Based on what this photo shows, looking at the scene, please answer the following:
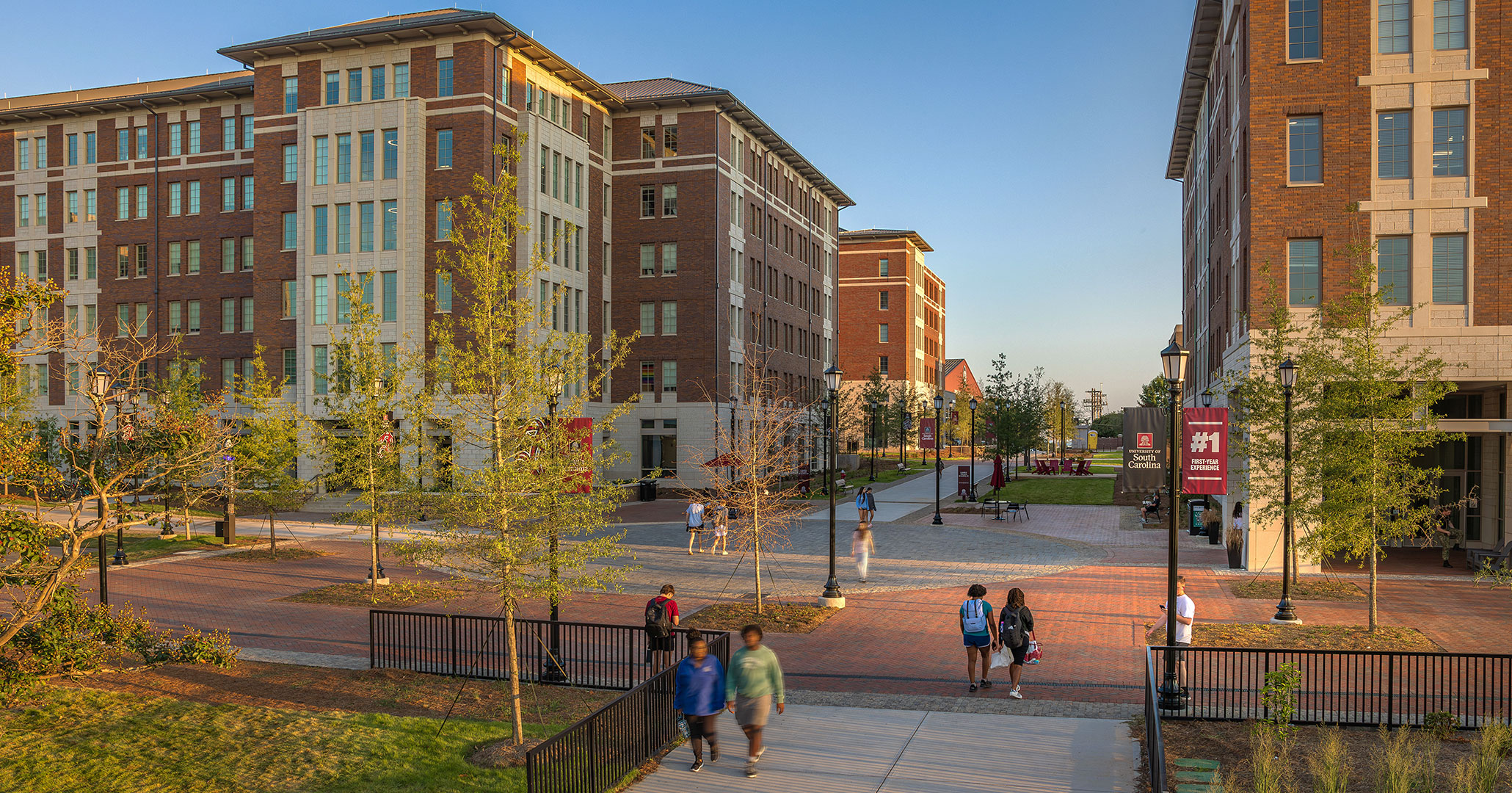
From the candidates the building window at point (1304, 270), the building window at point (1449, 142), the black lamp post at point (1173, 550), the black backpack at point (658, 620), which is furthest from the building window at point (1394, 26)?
the black backpack at point (658, 620)

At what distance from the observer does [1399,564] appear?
84.6ft

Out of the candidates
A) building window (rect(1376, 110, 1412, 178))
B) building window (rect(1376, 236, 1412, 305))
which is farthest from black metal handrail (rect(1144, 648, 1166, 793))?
building window (rect(1376, 110, 1412, 178))

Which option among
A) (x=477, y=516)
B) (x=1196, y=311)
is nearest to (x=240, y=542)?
(x=477, y=516)

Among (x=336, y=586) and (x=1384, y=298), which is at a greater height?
(x=1384, y=298)

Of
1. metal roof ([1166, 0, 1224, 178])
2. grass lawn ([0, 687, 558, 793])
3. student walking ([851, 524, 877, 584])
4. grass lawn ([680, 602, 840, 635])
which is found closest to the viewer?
grass lawn ([0, 687, 558, 793])

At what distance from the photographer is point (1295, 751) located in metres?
10.4

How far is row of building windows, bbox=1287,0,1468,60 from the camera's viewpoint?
77.9ft

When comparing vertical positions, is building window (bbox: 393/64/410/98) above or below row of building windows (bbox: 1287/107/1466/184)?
above

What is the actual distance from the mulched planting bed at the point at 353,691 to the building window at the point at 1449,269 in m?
22.4

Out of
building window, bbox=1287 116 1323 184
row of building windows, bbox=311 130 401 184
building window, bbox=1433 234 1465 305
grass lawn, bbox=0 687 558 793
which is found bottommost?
grass lawn, bbox=0 687 558 793

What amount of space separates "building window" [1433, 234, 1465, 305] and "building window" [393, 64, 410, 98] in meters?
39.0

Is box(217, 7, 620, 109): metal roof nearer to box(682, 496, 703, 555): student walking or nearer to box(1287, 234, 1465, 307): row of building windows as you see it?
box(682, 496, 703, 555): student walking

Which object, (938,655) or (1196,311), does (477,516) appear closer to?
(938,655)

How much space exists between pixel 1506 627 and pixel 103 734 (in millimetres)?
21529
